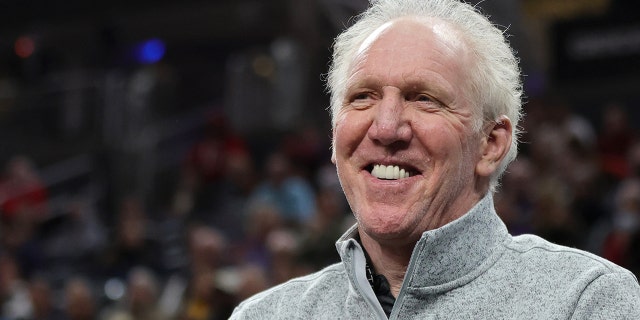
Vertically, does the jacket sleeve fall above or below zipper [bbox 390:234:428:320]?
below

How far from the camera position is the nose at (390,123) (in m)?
2.02

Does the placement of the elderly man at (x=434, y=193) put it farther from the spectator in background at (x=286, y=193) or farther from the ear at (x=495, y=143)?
the spectator in background at (x=286, y=193)

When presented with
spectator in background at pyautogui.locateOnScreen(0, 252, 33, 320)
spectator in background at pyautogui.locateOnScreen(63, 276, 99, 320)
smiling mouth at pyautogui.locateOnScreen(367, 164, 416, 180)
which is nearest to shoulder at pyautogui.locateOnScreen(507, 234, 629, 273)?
smiling mouth at pyautogui.locateOnScreen(367, 164, 416, 180)

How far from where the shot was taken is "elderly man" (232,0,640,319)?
199cm

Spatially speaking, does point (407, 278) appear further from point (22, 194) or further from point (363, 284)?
point (22, 194)

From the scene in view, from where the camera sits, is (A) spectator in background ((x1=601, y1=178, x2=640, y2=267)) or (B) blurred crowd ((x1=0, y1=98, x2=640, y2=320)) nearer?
(A) spectator in background ((x1=601, y1=178, x2=640, y2=267))

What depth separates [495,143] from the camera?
7.13 feet

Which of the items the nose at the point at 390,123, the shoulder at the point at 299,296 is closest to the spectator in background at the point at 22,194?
the shoulder at the point at 299,296

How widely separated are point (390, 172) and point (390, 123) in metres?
0.10

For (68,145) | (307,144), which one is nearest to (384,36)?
(307,144)

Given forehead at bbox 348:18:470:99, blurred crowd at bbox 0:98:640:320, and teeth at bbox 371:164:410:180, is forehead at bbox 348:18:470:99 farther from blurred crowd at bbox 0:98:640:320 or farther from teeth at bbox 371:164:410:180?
blurred crowd at bbox 0:98:640:320

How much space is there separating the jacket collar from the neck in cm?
5

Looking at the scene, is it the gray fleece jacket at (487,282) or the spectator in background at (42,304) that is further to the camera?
the spectator in background at (42,304)

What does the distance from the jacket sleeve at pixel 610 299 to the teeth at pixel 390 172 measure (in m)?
0.40
